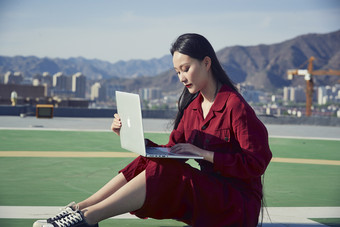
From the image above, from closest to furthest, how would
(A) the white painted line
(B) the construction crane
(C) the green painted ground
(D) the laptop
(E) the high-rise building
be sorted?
(D) the laptop
(A) the white painted line
(C) the green painted ground
(B) the construction crane
(E) the high-rise building

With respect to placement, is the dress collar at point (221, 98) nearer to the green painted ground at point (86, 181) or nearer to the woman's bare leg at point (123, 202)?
the woman's bare leg at point (123, 202)

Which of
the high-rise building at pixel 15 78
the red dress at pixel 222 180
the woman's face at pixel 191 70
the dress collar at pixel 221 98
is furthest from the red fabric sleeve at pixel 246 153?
the high-rise building at pixel 15 78

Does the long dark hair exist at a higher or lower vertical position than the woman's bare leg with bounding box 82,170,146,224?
higher

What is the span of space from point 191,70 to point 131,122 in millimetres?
492

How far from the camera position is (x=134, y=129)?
10.7ft

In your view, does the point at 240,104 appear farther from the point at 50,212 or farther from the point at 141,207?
the point at 50,212

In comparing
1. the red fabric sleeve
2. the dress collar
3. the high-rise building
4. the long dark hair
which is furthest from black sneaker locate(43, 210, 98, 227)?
the high-rise building

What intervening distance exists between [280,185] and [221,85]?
139 inches

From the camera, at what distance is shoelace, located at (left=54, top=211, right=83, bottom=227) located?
3.09m

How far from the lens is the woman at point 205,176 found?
10.2 feet

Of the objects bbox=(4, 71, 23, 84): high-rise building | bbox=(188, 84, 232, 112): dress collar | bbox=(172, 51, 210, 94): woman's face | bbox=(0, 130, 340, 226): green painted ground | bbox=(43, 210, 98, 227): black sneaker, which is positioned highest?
bbox=(4, 71, 23, 84): high-rise building

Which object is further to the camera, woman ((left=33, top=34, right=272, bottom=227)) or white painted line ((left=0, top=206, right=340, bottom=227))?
white painted line ((left=0, top=206, right=340, bottom=227))

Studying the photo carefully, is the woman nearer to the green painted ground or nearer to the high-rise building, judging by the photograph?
the green painted ground

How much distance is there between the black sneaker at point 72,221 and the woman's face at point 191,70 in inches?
41.0
